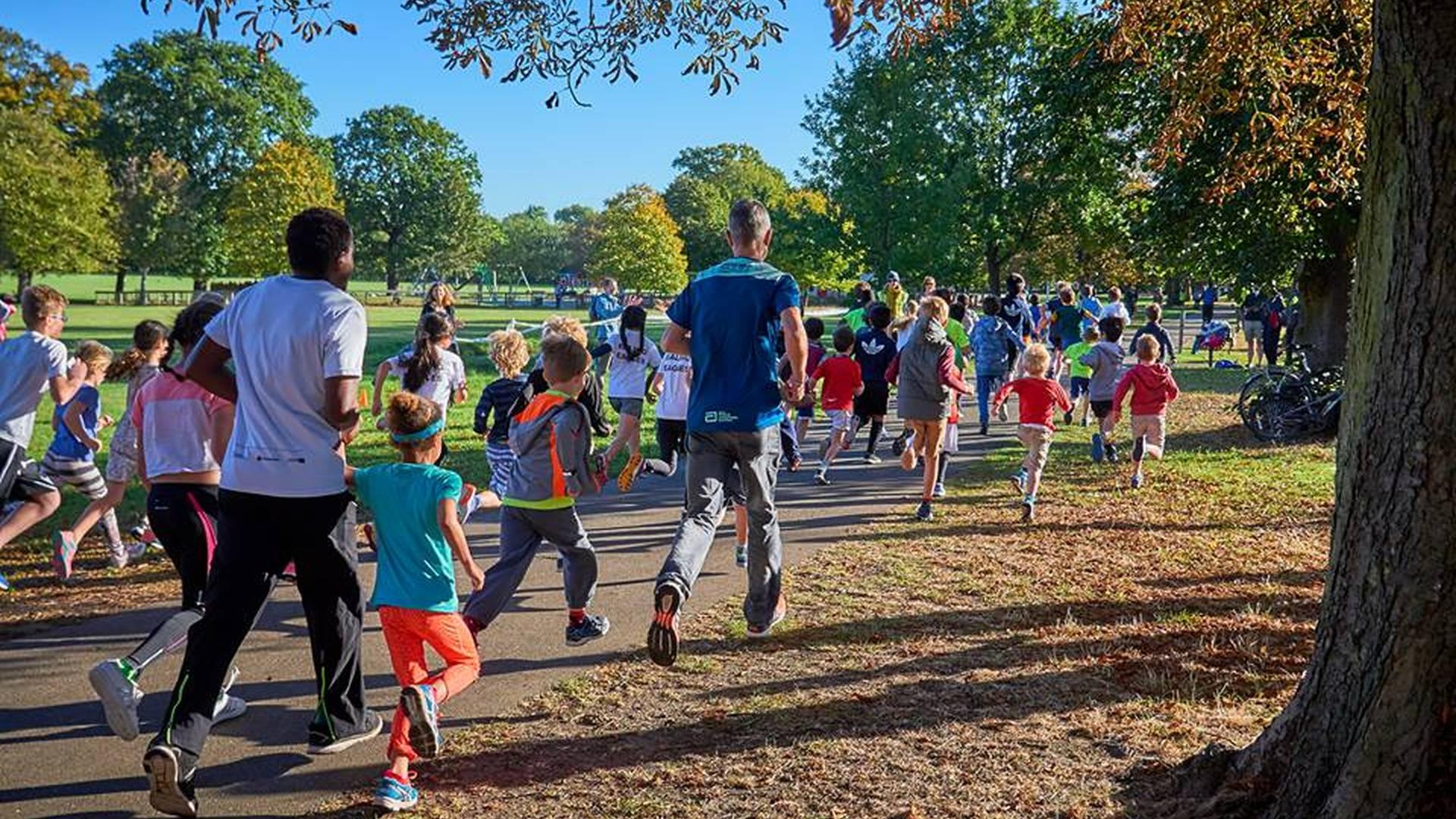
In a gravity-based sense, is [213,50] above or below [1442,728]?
above

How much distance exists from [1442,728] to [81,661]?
613cm

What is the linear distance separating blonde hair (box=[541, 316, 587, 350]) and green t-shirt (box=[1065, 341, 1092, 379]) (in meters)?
8.37

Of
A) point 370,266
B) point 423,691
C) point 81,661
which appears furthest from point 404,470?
point 370,266

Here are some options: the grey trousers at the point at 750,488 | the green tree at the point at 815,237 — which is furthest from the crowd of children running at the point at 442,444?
the green tree at the point at 815,237

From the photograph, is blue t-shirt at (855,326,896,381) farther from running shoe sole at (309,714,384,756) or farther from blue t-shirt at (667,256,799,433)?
running shoe sole at (309,714,384,756)

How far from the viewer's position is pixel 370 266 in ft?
281

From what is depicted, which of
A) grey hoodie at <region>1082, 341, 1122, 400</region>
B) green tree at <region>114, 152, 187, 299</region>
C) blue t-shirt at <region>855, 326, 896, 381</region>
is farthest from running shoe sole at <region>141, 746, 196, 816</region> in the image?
green tree at <region>114, 152, 187, 299</region>

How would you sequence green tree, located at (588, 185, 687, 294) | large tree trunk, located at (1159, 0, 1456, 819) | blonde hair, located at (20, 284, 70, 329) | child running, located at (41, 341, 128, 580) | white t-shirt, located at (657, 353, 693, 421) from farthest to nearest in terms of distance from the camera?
1. green tree, located at (588, 185, 687, 294)
2. white t-shirt, located at (657, 353, 693, 421)
3. child running, located at (41, 341, 128, 580)
4. blonde hair, located at (20, 284, 70, 329)
5. large tree trunk, located at (1159, 0, 1456, 819)

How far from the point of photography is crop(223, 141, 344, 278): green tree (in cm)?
5884

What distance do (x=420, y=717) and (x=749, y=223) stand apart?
3009 millimetres

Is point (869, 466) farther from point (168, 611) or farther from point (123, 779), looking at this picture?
point (123, 779)

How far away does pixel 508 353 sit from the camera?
8117mm

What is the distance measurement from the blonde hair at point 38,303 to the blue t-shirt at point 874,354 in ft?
26.9

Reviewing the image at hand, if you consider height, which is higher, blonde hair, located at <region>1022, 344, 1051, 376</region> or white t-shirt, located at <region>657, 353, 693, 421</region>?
blonde hair, located at <region>1022, 344, 1051, 376</region>
